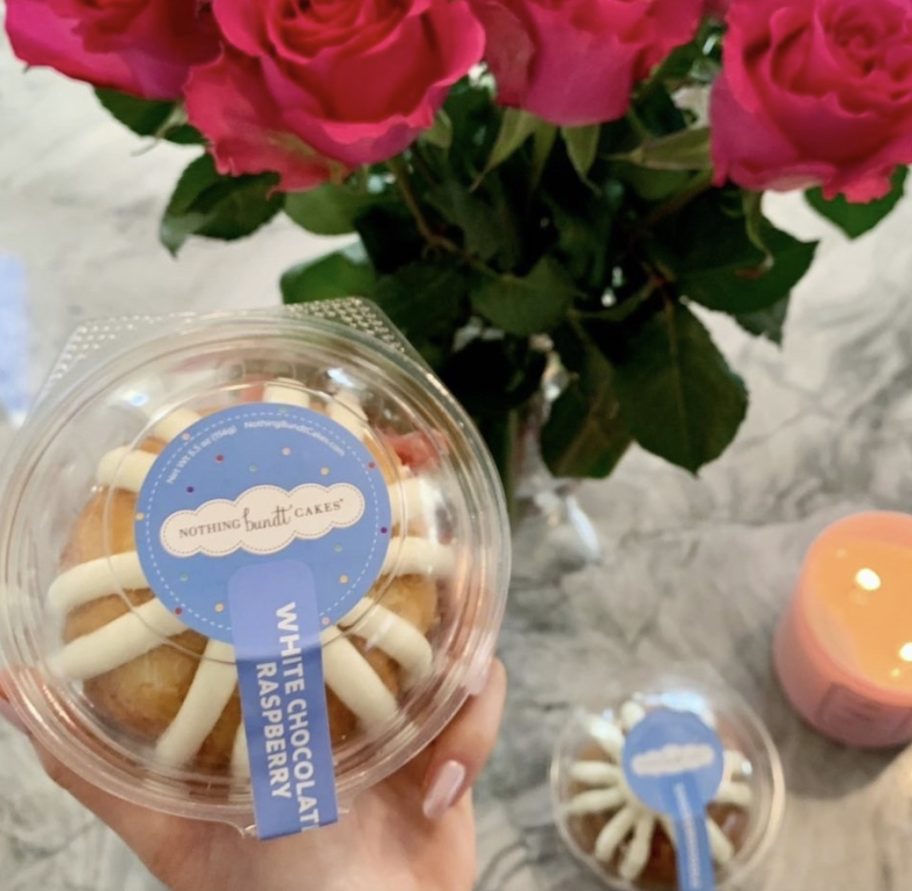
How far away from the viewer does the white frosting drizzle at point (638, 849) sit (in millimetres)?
552

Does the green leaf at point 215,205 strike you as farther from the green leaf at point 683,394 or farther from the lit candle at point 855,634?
the lit candle at point 855,634

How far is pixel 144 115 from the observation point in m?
0.41

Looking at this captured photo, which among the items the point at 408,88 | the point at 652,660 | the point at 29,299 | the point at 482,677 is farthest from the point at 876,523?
the point at 29,299

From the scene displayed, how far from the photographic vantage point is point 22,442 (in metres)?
0.41

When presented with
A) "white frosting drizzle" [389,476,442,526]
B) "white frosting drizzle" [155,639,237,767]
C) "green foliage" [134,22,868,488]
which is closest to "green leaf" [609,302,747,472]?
"green foliage" [134,22,868,488]

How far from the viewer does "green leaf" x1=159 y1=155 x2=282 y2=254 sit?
44 centimetres

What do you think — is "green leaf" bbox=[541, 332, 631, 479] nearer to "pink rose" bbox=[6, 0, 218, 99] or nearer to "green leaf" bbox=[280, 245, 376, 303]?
"green leaf" bbox=[280, 245, 376, 303]

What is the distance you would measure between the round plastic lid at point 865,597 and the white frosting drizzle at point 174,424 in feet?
1.18

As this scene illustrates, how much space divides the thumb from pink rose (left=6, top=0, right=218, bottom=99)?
0.88 ft

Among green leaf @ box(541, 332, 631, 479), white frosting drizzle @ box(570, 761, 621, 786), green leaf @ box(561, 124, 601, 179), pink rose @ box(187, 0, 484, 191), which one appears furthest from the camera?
white frosting drizzle @ box(570, 761, 621, 786)

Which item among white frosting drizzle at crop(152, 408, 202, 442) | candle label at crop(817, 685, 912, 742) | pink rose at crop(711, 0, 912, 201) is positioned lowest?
candle label at crop(817, 685, 912, 742)

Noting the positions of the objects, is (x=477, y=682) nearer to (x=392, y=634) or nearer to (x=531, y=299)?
(x=392, y=634)

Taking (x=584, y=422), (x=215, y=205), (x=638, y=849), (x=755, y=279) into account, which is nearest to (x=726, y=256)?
(x=755, y=279)

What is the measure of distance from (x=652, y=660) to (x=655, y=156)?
0.35m
